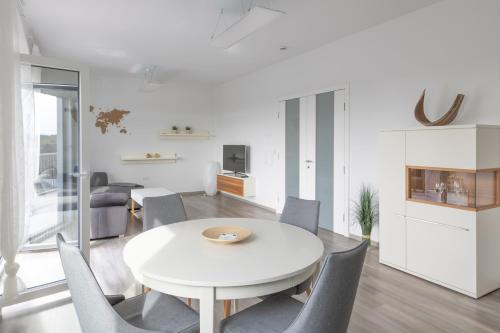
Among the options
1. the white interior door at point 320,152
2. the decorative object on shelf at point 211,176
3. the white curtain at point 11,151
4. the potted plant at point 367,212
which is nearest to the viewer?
the white curtain at point 11,151

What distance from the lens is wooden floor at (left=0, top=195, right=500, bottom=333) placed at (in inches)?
88.7

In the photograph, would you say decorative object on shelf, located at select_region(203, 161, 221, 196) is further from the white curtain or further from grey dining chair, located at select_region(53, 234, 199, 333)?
grey dining chair, located at select_region(53, 234, 199, 333)

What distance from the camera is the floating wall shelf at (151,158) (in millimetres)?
7273

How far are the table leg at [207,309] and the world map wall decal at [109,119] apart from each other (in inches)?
260

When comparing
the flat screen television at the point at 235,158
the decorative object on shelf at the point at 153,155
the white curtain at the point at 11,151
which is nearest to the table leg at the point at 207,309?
the white curtain at the point at 11,151

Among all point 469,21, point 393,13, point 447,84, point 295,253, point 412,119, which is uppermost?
point 393,13

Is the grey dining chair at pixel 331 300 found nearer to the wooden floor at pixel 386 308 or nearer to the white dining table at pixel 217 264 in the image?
the white dining table at pixel 217 264

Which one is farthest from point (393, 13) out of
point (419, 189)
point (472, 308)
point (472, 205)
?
point (472, 308)

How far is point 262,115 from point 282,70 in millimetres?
1035

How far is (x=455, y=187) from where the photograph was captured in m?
2.93

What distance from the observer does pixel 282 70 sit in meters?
5.79

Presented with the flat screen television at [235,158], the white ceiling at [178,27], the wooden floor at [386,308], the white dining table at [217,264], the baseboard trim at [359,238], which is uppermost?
the white ceiling at [178,27]

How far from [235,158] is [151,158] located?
206cm

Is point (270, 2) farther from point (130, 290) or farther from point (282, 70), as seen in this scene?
point (130, 290)
